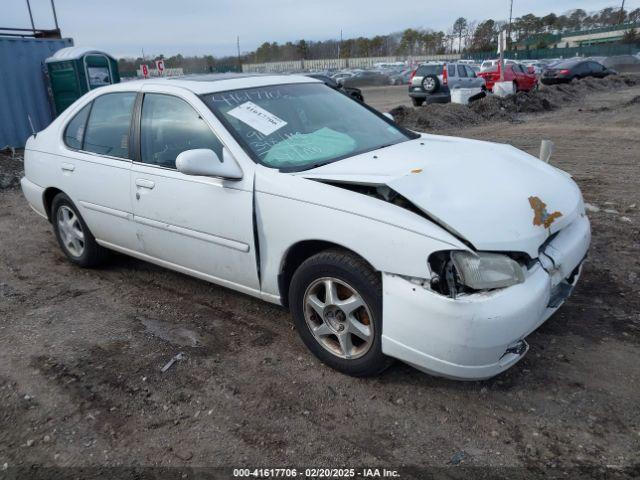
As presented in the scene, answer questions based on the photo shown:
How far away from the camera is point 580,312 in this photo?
351cm

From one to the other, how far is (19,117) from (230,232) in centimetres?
1034

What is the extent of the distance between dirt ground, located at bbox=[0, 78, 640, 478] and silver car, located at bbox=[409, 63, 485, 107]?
51.7 feet

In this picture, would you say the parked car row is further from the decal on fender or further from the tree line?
the tree line

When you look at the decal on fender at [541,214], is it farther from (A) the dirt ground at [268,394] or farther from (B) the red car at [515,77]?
(B) the red car at [515,77]

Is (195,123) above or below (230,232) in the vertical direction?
above

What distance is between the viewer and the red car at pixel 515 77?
21844 millimetres

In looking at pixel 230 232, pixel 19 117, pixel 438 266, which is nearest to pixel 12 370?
pixel 230 232

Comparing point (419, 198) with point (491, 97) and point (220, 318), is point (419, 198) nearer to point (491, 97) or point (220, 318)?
point (220, 318)

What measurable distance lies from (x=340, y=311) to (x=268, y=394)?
2.02ft

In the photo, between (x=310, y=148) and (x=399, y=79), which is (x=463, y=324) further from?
(x=399, y=79)

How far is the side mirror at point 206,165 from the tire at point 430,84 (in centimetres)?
1734

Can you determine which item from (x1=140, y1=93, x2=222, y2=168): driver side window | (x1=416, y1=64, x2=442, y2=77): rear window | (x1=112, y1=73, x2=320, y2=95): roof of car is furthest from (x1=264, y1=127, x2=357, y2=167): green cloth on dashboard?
(x1=416, y1=64, x2=442, y2=77): rear window

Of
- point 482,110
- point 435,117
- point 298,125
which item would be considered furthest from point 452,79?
point 298,125

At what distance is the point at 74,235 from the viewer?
4.64m
